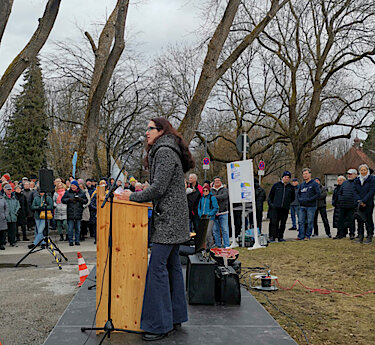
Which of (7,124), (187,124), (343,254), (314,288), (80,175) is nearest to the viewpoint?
(314,288)

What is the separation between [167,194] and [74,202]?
31.4ft

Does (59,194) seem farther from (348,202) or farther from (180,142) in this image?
(180,142)

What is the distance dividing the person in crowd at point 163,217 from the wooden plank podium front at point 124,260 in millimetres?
130

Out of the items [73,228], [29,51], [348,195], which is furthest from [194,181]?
[29,51]

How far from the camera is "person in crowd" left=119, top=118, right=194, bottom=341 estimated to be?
411 cm

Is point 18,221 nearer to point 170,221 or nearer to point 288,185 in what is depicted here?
point 288,185

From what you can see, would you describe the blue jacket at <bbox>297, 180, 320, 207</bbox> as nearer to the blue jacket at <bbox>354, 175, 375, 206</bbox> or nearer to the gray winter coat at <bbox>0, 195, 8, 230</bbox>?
the blue jacket at <bbox>354, 175, 375, 206</bbox>

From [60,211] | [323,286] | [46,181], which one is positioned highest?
[46,181]

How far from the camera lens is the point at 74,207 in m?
13.0

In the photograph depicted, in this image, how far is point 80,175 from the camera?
618 inches

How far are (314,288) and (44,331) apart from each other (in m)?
4.44

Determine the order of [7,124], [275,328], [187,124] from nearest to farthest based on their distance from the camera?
[275,328] < [187,124] < [7,124]

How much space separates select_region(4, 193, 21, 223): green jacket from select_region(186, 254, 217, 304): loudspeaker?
8.57m

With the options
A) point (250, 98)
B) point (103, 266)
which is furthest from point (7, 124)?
point (103, 266)
